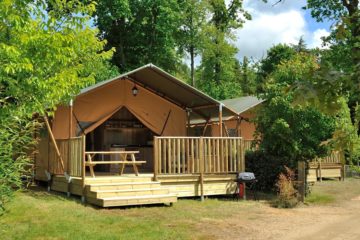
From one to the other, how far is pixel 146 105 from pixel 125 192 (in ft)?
16.5

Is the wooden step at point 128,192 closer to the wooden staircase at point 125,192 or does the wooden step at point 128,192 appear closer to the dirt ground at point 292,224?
the wooden staircase at point 125,192

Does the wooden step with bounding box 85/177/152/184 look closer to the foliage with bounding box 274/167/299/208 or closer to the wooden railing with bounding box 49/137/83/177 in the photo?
the wooden railing with bounding box 49/137/83/177

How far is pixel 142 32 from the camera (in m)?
28.1

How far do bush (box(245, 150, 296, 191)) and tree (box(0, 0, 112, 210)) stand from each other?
26.3 feet

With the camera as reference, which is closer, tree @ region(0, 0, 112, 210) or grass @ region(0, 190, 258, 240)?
tree @ region(0, 0, 112, 210)

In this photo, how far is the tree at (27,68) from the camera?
5219 millimetres

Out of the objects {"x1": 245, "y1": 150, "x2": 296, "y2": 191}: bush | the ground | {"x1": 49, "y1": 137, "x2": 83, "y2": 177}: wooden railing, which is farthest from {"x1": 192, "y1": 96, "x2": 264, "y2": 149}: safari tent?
{"x1": 49, "y1": 137, "x2": 83, "y2": 177}: wooden railing

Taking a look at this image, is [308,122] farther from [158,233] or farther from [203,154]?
[158,233]

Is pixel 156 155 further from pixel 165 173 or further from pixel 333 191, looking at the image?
pixel 333 191

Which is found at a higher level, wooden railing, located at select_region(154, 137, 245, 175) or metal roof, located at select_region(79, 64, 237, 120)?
metal roof, located at select_region(79, 64, 237, 120)

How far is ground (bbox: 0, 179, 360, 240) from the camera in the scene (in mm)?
7836

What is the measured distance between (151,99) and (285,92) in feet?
43.6

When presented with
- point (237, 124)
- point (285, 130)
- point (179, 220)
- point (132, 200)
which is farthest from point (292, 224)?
point (237, 124)

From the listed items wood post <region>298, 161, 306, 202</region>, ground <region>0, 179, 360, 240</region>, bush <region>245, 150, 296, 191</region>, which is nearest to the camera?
ground <region>0, 179, 360, 240</region>
